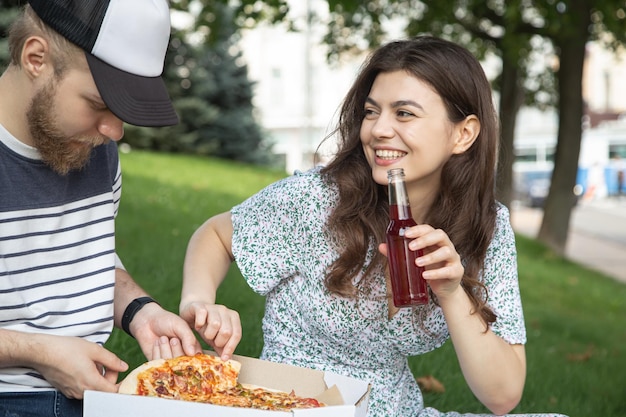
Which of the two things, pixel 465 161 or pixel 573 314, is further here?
pixel 573 314

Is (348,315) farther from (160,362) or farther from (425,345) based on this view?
(160,362)

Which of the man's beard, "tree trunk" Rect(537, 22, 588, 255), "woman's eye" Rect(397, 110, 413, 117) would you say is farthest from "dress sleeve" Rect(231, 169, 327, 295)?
"tree trunk" Rect(537, 22, 588, 255)

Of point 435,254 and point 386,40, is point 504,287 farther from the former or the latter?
point 386,40

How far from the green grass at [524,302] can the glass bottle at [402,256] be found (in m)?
1.74

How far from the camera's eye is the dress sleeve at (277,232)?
10.2 feet

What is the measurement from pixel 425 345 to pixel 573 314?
7.33 metres

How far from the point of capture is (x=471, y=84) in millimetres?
3031

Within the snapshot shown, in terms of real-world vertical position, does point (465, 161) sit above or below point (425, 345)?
above

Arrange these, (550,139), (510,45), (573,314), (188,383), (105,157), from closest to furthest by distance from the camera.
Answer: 1. (188,383)
2. (105,157)
3. (573,314)
4. (510,45)
5. (550,139)

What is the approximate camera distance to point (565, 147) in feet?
48.5

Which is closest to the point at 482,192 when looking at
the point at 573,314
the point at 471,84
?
the point at 471,84

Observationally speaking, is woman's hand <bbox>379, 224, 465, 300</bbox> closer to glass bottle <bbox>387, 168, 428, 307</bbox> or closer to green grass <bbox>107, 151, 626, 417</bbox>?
glass bottle <bbox>387, 168, 428, 307</bbox>

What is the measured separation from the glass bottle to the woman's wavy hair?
432 mm

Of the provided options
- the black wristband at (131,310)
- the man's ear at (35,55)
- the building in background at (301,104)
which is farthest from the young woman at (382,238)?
the building in background at (301,104)
